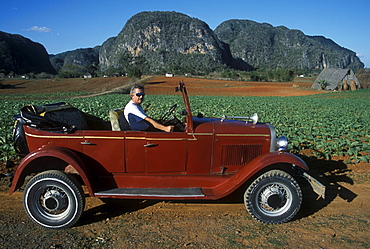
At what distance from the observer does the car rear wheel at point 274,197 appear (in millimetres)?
4023

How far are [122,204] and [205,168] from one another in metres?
1.63

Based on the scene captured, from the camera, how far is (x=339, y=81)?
136 feet

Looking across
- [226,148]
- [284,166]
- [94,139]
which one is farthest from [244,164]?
[94,139]

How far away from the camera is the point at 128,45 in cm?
16100

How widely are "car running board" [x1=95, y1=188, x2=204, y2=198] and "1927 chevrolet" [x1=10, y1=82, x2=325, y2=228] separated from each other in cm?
1

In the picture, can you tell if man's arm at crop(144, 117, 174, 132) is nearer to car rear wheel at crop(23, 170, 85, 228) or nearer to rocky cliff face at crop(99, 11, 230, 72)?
car rear wheel at crop(23, 170, 85, 228)

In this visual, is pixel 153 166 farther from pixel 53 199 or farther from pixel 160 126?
pixel 53 199

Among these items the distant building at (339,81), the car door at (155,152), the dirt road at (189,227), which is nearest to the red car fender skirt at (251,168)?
the dirt road at (189,227)

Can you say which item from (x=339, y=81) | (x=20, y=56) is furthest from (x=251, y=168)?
(x=20, y=56)

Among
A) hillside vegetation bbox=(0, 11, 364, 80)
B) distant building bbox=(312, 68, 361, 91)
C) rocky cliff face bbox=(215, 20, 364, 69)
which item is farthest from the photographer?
rocky cliff face bbox=(215, 20, 364, 69)

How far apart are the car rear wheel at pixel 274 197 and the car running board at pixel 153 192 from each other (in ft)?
2.55

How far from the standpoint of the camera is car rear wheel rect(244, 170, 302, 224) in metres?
4.02

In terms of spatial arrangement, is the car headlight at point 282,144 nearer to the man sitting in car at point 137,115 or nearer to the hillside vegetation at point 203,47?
the man sitting in car at point 137,115

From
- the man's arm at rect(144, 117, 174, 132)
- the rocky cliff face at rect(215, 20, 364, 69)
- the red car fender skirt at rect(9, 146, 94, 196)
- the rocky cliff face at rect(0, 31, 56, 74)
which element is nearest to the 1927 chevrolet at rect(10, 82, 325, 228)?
the red car fender skirt at rect(9, 146, 94, 196)
